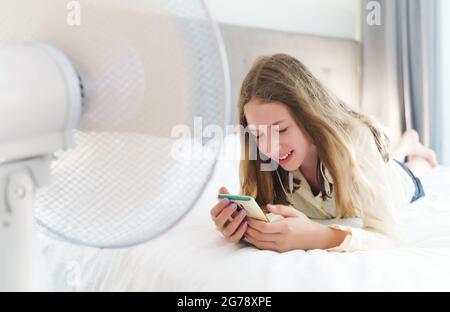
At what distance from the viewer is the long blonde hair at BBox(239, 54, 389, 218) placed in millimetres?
1051

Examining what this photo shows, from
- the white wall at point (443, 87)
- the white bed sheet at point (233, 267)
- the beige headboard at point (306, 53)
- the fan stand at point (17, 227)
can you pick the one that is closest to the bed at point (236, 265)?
the white bed sheet at point (233, 267)

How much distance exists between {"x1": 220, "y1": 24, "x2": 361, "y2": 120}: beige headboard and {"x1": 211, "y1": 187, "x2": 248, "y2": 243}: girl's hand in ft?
2.62

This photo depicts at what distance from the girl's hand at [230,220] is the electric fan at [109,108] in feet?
1.03

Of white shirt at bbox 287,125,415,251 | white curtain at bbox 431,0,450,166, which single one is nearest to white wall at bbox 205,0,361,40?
white curtain at bbox 431,0,450,166

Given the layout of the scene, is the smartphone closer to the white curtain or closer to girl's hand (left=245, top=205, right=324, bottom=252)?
girl's hand (left=245, top=205, right=324, bottom=252)

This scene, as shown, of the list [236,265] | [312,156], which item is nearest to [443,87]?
[312,156]

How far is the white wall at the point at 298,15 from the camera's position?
1.82 meters

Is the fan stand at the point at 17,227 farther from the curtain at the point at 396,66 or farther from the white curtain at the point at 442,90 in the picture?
the white curtain at the point at 442,90

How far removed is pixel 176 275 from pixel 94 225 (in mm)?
229

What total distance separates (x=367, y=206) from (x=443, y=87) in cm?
145

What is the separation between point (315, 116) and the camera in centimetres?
106
